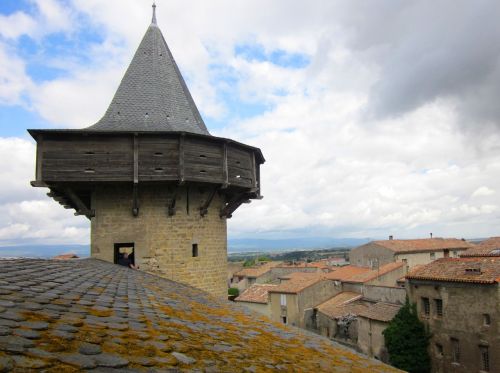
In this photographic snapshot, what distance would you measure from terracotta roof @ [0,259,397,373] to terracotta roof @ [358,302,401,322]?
76.3 feet

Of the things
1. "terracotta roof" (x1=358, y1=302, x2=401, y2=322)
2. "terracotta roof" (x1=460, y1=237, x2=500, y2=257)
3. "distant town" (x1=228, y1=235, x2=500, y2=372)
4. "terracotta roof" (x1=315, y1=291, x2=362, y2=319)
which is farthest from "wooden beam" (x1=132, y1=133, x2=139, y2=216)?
"terracotta roof" (x1=460, y1=237, x2=500, y2=257)

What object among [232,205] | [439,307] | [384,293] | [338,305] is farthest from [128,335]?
[338,305]

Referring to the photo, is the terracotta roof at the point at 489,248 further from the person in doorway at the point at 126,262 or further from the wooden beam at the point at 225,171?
the person in doorway at the point at 126,262

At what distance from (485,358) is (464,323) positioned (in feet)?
5.79

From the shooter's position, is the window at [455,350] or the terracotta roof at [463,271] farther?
the window at [455,350]

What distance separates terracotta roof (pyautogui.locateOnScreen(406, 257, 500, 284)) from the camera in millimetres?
20859

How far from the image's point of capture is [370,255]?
53.3 m

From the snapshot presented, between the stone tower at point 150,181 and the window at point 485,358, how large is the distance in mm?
15086

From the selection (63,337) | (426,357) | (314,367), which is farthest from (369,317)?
(63,337)

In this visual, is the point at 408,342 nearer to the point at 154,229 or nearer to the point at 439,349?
the point at 439,349

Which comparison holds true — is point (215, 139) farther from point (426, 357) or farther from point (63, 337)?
point (426, 357)

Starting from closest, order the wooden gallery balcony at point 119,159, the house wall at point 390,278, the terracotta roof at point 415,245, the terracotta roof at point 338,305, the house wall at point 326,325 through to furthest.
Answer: the wooden gallery balcony at point 119,159 < the house wall at point 326,325 < the terracotta roof at point 338,305 < the house wall at point 390,278 < the terracotta roof at point 415,245

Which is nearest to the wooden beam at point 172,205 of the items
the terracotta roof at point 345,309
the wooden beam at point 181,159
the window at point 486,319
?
the wooden beam at point 181,159

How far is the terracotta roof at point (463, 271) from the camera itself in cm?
2086
